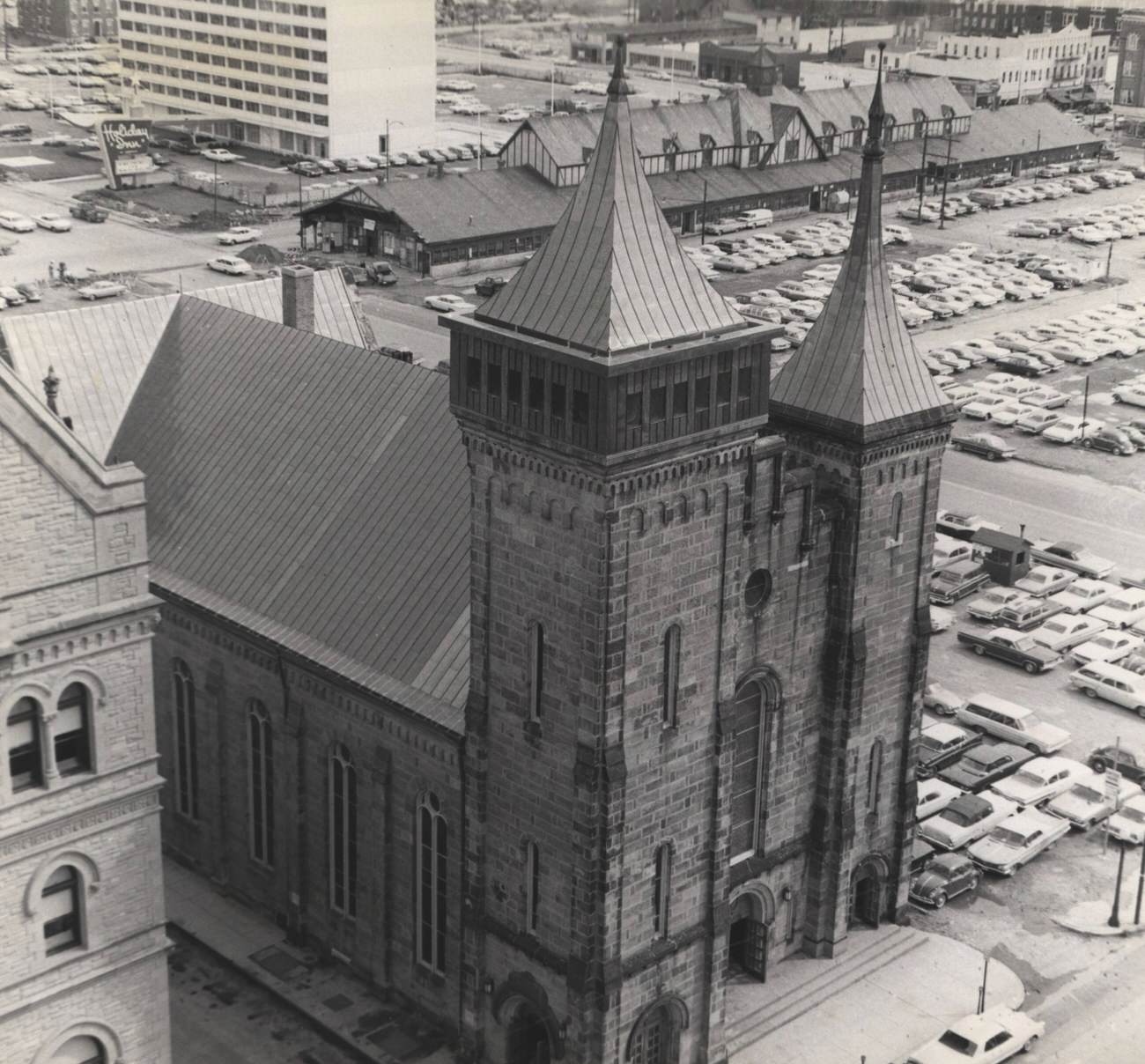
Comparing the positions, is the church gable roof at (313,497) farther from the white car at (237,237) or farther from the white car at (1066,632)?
the white car at (237,237)

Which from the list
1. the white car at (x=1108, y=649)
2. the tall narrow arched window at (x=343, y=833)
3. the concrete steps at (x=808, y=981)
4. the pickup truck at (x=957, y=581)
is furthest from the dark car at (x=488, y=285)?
the concrete steps at (x=808, y=981)

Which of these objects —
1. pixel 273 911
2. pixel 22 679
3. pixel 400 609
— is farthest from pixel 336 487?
pixel 22 679

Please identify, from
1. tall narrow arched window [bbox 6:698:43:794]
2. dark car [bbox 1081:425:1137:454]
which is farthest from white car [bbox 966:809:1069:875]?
dark car [bbox 1081:425:1137:454]

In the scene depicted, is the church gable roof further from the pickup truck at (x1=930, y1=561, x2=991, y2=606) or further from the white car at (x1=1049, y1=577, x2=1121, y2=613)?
the white car at (x1=1049, y1=577, x2=1121, y2=613)

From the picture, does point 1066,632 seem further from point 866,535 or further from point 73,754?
point 73,754

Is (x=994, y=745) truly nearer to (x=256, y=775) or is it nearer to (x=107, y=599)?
(x=256, y=775)

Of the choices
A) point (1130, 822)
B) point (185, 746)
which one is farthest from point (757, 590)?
point (1130, 822)
